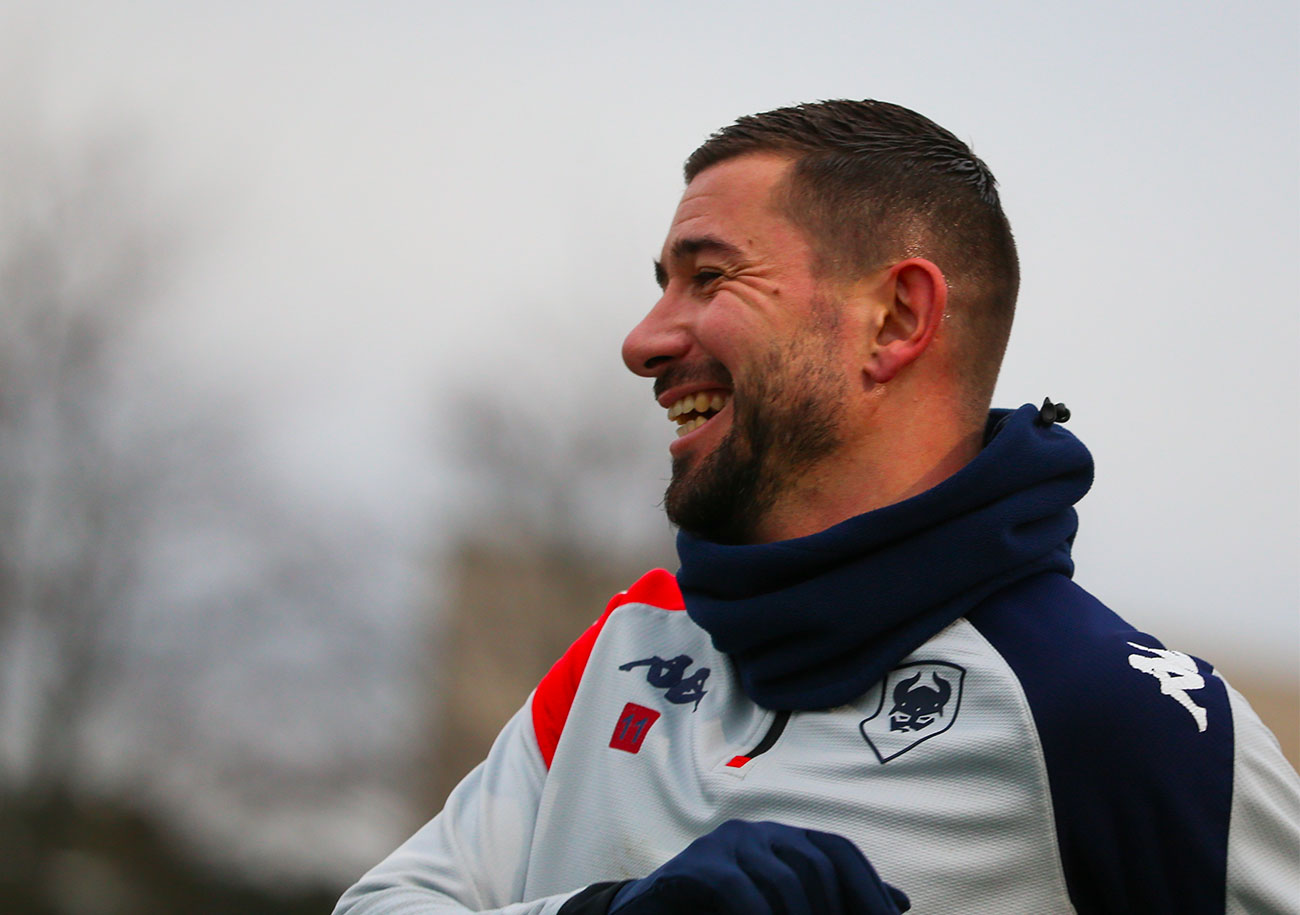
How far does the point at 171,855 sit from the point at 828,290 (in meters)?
13.2

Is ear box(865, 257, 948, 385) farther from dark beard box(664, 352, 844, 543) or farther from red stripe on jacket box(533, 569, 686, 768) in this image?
red stripe on jacket box(533, 569, 686, 768)

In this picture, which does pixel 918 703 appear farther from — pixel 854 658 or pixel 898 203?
pixel 898 203

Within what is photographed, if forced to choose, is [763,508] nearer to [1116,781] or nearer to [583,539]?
[1116,781]

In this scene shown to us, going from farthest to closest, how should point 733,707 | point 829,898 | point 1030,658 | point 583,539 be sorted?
point 583,539 < point 733,707 < point 1030,658 < point 829,898

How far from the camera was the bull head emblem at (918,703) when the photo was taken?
1.95 meters

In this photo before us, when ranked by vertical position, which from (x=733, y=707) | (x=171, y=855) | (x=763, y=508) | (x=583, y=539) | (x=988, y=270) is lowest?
(x=171, y=855)

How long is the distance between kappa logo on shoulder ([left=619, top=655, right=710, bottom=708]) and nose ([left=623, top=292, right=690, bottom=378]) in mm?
545

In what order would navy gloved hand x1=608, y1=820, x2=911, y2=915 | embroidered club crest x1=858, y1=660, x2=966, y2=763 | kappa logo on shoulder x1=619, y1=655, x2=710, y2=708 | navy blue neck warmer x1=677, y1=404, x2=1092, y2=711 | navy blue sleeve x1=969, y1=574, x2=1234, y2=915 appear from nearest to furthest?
navy gloved hand x1=608, y1=820, x2=911, y2=915 → navy blue sleeve x1=969, y1=574, x2=1234, y2=915 → embroidered club crest x1=858, y1=660, x2=966, y2=763 → navy blue neck warmer x1=677, y1=404, x2=1092, y2=711 → kappa logo on shoulder x1=619, y1=655, x2=710, y2=708

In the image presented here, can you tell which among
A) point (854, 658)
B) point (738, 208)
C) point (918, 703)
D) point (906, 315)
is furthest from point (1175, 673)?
point (738, 208)

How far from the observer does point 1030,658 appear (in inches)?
75.4

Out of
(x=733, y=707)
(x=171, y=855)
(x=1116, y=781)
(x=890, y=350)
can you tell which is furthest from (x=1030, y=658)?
(x=171, y=855)

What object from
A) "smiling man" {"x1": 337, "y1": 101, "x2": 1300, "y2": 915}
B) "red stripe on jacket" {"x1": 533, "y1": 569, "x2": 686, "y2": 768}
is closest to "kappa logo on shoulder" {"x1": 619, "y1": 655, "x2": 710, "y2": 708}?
"smiling man" {"x1": 337, "y1": 101, "x2": 1300, "y2": 915}

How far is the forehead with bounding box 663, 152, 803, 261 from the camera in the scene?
247 centimetres

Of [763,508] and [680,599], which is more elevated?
[763,508]
